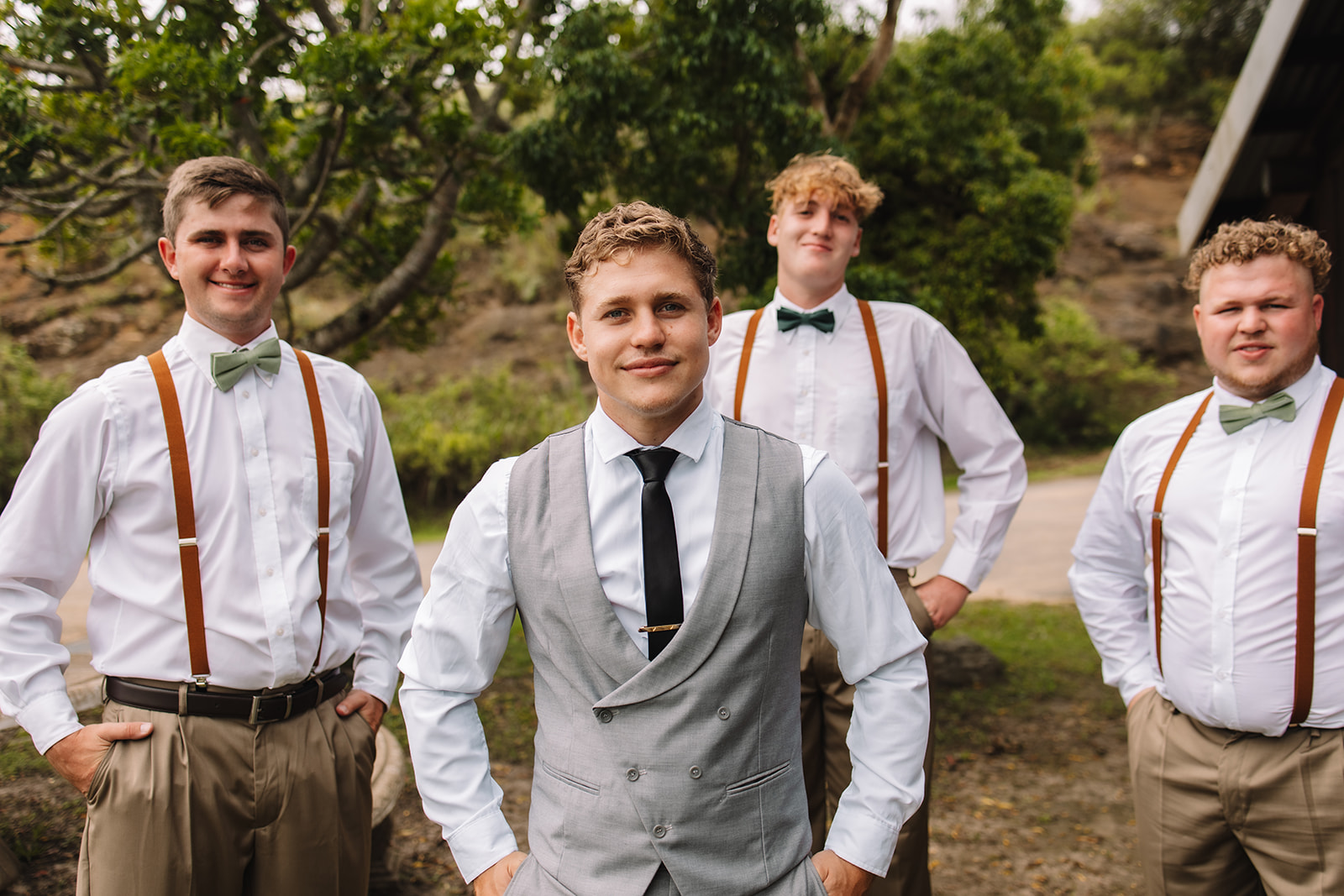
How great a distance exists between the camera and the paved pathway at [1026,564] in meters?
7.47

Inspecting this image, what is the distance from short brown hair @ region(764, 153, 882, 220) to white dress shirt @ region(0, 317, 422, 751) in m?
1.55

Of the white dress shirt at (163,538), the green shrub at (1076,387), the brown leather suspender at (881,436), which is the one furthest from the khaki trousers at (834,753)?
the green shrub at (1076,387)

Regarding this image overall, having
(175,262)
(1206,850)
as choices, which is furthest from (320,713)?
(1206,850)

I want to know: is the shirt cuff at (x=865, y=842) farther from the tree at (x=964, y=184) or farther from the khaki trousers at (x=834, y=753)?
the tree at (x=964, y=184)

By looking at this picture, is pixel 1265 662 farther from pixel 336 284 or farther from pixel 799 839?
pixel 336 284

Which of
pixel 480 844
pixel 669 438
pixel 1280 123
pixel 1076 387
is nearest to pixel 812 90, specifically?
pixel 1280 123

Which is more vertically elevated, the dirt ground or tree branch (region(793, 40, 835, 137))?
tree branch (region(793, 40, 835, 137))

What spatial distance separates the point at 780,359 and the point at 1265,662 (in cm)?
149

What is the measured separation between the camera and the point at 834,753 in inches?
110

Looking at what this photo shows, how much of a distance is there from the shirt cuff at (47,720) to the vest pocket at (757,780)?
1.48m

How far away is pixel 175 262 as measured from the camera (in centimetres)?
232

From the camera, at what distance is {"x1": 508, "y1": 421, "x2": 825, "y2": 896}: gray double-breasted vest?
1.48 meters

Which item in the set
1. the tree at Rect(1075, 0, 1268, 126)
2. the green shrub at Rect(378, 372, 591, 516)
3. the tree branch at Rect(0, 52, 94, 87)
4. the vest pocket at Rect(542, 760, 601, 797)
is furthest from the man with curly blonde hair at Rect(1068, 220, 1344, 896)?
the tree at Rect(1075, 0, 1268, 126)

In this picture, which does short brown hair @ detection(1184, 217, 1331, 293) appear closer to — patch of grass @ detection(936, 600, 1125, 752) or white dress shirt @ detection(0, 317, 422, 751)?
white dress shirt @ detection(0, 317, 422, 751)
